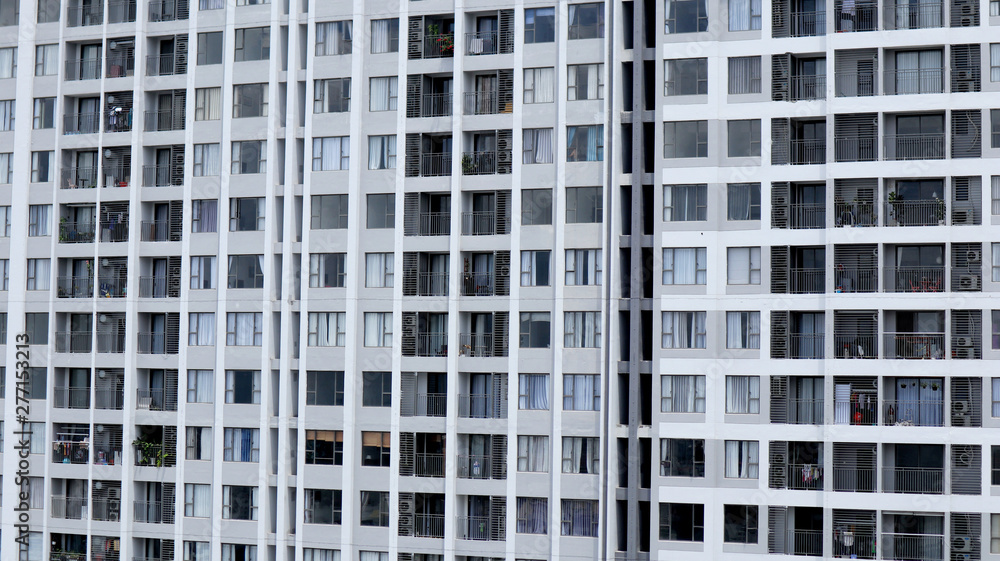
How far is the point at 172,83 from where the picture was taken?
68.9 m

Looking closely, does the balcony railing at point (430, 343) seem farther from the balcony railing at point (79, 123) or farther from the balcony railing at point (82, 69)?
the balcony railing at point (82, 69)

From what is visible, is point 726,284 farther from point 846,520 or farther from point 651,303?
point 846,520

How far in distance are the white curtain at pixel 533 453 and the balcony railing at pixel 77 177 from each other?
86.9ft

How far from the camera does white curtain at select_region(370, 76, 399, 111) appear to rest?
6575 cm

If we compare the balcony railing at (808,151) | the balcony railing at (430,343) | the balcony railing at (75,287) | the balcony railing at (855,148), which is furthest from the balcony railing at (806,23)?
the balcony railing at (75,287)

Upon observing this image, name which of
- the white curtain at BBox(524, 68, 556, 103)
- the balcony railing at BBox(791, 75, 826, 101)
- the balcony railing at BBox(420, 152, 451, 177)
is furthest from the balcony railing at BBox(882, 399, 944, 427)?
the balcony railing at BBox(420, 152, 451, 177)

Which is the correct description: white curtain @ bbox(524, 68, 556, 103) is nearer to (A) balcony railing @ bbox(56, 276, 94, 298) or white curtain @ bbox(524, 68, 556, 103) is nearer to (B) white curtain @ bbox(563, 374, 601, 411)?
(B) white curtain @ bbox(563, 374, 601, 411)

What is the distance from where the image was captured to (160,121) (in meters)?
69.7

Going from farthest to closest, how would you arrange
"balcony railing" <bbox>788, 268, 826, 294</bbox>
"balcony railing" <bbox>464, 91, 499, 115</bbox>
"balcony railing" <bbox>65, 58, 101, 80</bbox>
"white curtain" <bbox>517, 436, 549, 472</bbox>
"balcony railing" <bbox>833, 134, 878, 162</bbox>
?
"balcony railing" <bbox>65, 58, 101, 80</bbox> → "balcony railing" <bbox>464, 91, 499, 115</bbox> → "white curtain" <bbox>517, 436, 549, 472</bbox> → "balcony railing" <bbox>788, 268, 826, 294</bbox> → "balcony railing" <bbox>833, 134, 878, 162</bbox>

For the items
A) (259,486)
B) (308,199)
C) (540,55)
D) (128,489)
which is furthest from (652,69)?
(128,489)

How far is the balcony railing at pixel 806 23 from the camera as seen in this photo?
2425 inches

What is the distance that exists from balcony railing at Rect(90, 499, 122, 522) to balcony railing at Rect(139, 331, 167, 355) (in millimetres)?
7514

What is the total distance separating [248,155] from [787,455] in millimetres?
29533

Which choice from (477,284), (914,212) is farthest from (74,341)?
(914,212)
